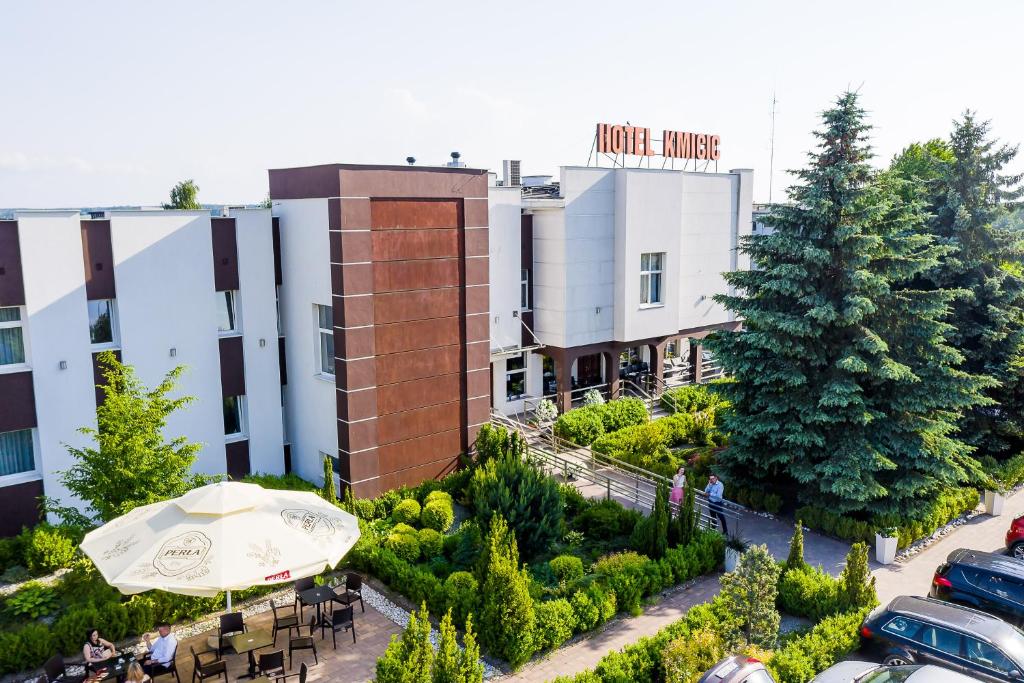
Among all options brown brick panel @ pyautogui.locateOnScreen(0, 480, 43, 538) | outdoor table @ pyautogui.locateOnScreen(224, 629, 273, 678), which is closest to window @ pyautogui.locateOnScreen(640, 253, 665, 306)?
outdoor table @ pyautogui.locateOnScreen(224, 629, 273, 678)

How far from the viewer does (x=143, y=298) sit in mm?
19812

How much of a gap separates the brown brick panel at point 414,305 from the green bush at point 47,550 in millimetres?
9022

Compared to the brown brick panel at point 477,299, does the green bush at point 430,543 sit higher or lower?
lower

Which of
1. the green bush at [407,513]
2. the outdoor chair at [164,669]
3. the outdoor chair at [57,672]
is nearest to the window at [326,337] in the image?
the green bush at [407,513]

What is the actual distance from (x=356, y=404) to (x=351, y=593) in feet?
20.7

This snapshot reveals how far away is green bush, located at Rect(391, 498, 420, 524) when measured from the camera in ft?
65.2

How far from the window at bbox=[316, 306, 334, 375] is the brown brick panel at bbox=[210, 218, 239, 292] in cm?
247

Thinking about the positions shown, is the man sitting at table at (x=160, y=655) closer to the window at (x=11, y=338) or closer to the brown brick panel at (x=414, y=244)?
the window at (x=11, y=338)

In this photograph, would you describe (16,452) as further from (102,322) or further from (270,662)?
(270,662)

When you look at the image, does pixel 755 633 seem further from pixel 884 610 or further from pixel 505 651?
pixel 505 651

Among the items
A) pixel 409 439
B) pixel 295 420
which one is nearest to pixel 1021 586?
pixel 409 439

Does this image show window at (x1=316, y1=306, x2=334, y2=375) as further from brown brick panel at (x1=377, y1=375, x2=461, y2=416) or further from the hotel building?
brown brick panel at (x1=377, y1=375, x2=461, y2=416)

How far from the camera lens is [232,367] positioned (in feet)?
70.8

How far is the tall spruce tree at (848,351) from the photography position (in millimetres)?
19781
